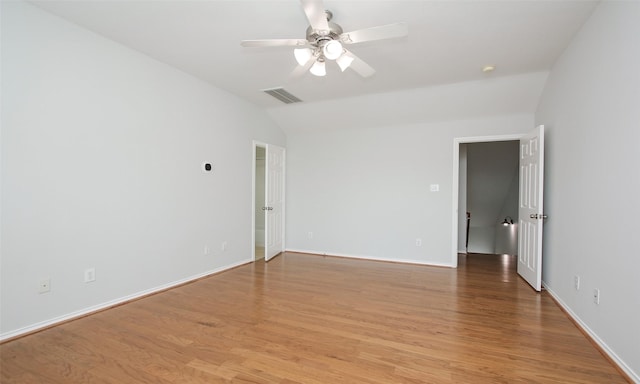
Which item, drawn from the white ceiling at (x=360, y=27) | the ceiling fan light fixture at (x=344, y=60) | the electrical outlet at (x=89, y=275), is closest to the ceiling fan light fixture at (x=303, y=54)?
the ceiling fan light fixture at (x=344, y=60)

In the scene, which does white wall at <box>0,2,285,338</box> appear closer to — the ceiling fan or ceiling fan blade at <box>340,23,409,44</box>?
the ceiling fan

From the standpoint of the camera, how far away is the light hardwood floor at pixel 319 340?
73.0 inches

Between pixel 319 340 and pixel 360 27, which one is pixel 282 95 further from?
pixel 319 340

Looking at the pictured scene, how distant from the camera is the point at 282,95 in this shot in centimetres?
439

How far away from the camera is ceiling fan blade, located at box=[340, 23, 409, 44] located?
1893mm

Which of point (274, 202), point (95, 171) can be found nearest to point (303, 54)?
point (95, 171)

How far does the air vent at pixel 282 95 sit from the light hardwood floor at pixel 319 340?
2.76 meters

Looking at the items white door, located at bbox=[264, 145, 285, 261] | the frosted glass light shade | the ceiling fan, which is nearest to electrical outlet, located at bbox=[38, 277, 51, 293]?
the ceiling fan

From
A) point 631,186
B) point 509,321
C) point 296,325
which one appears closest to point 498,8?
point 631,186

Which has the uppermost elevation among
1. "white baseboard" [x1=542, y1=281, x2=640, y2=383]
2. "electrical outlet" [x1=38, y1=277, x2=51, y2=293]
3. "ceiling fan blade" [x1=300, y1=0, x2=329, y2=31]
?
"ceiling fan blade" [x1=300, y1=0, x2=329, y2=31]

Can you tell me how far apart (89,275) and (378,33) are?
11.0ft

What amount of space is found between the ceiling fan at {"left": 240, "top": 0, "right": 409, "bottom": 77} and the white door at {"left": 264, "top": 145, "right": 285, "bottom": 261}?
2776 mm

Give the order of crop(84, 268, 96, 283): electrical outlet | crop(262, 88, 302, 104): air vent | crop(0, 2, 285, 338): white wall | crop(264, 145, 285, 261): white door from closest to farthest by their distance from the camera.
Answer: crop(0, 2, 285, 338): white wall, crop(84, 268, 96, 283): electrical outlet, crop(262, 88, 302, 104): air vent, crop(264, 145, 285, 261): white door

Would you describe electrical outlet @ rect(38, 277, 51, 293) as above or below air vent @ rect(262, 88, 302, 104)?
below
